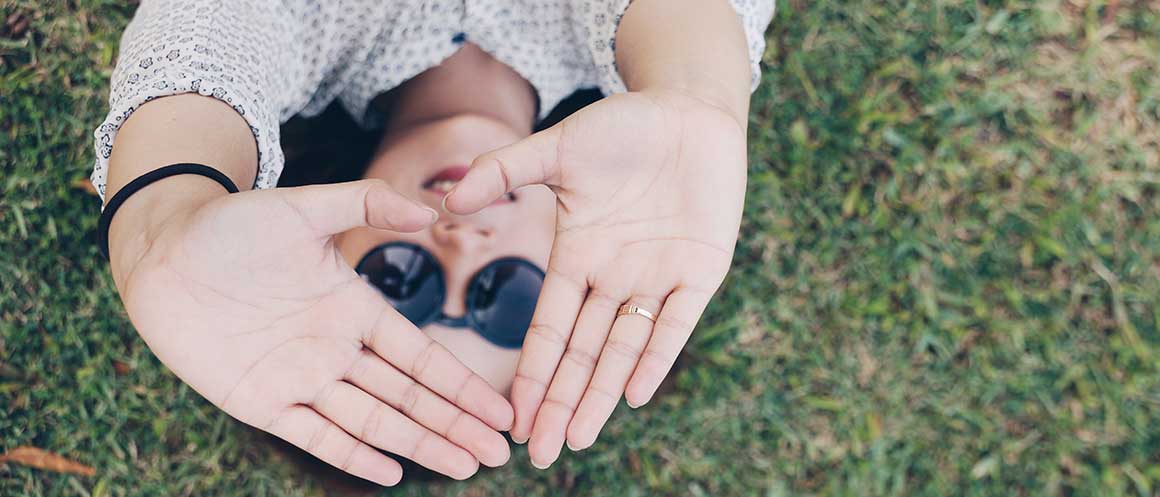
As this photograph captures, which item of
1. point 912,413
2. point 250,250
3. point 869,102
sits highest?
point 250,250

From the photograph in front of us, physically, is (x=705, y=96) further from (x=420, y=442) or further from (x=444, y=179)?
(x=420, y=442)

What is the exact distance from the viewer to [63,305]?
280 cm

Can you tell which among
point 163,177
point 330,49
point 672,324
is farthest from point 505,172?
point 330,49

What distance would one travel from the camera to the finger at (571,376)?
1.75 m

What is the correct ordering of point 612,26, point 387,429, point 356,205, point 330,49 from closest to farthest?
point 356,205 → point 387,429 → point 612,26 → point 330,49

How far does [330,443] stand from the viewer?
1713 millimetres

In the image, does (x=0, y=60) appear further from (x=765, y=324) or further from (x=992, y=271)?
(x=992, y=271)

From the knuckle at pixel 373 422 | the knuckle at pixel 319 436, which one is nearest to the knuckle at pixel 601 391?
the knuckle at pixel 373 422

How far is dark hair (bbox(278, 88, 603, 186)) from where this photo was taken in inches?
111

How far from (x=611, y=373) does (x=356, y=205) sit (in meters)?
0.64

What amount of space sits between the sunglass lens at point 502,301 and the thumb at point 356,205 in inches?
27.5

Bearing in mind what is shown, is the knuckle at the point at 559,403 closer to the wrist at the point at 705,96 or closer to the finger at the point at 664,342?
the finger at the point at 664,342

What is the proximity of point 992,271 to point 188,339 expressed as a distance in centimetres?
278

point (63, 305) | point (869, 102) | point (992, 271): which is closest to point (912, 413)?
point (992, 271)
